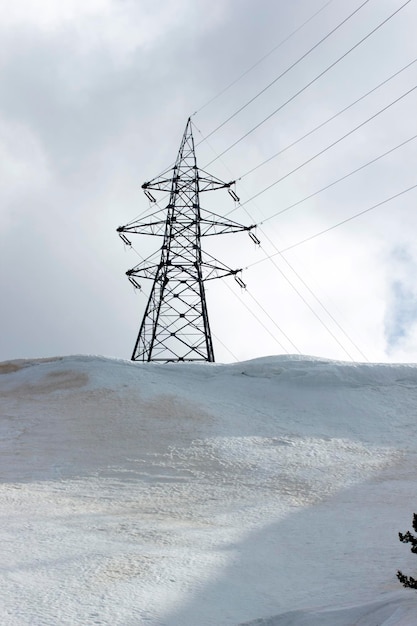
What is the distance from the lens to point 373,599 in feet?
12.1

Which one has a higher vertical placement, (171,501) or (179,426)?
(179,426)

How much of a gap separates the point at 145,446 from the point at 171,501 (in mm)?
1876

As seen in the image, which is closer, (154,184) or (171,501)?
(171,501)

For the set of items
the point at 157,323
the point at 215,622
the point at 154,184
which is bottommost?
the point at 215,622

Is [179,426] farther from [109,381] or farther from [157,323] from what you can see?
[157,323]

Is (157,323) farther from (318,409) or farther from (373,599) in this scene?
(373,599)

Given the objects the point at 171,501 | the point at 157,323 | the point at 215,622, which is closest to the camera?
the point at 215,622

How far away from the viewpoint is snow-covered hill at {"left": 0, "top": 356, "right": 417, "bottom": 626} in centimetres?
378

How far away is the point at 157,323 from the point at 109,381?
20.0 feet

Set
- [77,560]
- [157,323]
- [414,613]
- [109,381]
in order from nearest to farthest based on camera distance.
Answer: [414,613]
[77,560]
[109,381]
[157,323]

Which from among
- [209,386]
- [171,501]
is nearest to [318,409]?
[209,386]

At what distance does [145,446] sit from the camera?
27.1 feet

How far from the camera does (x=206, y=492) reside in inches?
267

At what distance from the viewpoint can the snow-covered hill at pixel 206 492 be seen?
149 inches
